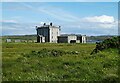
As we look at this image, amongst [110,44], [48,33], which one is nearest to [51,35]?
[48,33]

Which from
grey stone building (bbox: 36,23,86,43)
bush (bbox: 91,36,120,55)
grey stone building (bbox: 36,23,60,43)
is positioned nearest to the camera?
bush (bbox: 91,36,120,55)

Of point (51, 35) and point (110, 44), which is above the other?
point (110, 44)

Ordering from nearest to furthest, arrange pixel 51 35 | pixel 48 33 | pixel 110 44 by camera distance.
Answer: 1. pixel 110 44
2. pixel 48 33
3. pixel 51 35

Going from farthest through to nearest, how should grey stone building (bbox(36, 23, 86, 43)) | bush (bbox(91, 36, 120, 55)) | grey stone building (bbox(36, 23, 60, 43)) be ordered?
grey stone building (bbox(36, 23, 60, 43)), grey stone building (bbox(36, 23, 86, 43)), bush (bbox(91, 36, 120, 55))

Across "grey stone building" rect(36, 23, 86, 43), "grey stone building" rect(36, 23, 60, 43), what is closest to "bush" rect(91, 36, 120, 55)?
"grey stone building" rect(36, 23, 86, 43)

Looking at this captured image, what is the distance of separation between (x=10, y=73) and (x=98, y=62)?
23.8 feet

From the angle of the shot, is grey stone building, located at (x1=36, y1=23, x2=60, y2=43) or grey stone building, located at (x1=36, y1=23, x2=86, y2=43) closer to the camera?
grey stone building, located at (x1=36, y1=23, x2=86, y2=43)

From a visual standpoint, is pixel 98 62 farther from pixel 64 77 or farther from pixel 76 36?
pixel 76 36

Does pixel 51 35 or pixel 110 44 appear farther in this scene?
pixel 51 35

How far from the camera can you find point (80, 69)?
1956 centimetres

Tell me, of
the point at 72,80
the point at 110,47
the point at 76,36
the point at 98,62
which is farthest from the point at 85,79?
the point at 76,36

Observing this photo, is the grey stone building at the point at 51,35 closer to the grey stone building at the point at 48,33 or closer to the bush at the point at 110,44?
the grey stone building at the point at 48,33

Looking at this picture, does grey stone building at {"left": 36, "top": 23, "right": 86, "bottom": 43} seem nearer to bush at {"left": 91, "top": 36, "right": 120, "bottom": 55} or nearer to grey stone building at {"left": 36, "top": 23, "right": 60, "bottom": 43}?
grey stone building at {"left": 36, "top": 23, "right": 60, "bottom": 43}

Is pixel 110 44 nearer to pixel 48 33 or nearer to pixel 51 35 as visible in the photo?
pixel 48 33
